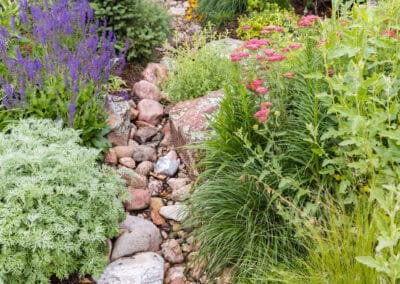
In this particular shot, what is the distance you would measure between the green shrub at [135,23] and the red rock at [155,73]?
14 centimetres

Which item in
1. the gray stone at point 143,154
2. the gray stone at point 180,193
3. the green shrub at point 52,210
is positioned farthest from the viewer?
the gray stone at point 143,154

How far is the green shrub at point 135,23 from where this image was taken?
5.45 metres

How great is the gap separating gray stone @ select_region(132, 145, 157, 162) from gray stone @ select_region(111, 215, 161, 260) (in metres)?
0.88

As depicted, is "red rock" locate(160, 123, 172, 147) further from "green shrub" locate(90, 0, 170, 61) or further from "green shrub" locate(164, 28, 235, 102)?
"green shrub" locate(90, 0, 170, 61)

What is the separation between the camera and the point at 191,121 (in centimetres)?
442

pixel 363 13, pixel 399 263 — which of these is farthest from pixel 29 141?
pixel 399 263

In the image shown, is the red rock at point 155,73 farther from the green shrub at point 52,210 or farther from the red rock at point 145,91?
the green shrub at point 52,210

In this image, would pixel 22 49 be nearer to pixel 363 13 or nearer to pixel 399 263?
pixel 363 13

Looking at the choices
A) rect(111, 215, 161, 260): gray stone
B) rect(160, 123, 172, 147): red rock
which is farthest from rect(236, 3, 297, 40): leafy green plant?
rect(111, 215, 161, 260): gray stone

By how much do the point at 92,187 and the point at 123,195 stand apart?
0.37 m

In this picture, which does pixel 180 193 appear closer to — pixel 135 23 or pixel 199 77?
pixel 199 77

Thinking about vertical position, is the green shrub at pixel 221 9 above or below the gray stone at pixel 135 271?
above

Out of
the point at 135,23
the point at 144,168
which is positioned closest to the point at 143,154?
the point at 144,168

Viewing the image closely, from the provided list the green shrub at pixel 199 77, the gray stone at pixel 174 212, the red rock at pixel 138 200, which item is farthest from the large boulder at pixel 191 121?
the red rock at pixel 138 200
